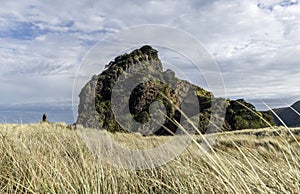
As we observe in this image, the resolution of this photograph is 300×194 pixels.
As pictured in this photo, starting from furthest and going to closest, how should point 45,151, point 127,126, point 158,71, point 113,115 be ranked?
point 113,115 → point 127,126 → point 158,71 → point 45,151

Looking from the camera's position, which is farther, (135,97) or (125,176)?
(135,97)

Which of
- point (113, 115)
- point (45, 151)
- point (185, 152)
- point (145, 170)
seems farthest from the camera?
point (113, 115)

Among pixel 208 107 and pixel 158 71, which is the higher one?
pixel 158 71

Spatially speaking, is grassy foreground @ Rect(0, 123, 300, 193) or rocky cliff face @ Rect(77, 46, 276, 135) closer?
grassy foreground @ Rect(0, 123, 300, 193)

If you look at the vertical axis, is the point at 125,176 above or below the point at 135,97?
below

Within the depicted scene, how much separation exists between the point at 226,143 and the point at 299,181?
22.6ft

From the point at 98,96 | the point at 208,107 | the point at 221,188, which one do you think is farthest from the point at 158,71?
the point at 221,188

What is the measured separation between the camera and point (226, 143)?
895cm

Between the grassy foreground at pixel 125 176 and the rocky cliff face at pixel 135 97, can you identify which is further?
the rocky cliff face at pixel 135 97

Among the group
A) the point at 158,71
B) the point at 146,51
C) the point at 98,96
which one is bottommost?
the point at 98,96

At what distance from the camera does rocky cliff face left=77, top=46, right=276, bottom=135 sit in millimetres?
11844

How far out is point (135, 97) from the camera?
12742 millimetres

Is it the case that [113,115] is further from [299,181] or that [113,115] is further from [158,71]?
[299,181]

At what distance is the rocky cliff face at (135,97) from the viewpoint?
1184 centimetres
